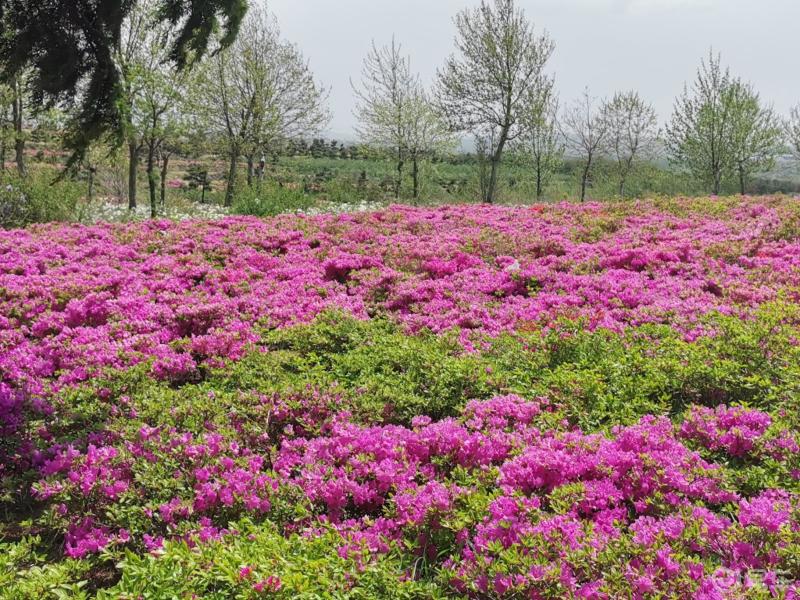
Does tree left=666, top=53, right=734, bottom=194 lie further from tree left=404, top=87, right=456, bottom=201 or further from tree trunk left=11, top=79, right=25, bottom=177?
tree trunk left=11, top=79, right=25, bottom=177

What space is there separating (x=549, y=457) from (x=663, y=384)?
1.67 m

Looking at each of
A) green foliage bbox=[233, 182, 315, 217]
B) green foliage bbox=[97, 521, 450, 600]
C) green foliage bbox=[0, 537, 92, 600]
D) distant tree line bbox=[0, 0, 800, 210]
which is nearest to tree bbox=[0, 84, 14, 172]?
distant tree line bbox=[0, 0, 800, 210]

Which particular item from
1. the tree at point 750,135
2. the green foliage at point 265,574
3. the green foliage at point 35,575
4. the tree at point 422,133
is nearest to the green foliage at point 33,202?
the green foliage at point 35,575

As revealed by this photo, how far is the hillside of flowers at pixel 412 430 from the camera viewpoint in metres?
3.02

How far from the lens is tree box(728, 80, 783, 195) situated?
111 feet

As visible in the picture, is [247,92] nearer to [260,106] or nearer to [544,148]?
[260,106]

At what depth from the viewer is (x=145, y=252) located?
11469 mm

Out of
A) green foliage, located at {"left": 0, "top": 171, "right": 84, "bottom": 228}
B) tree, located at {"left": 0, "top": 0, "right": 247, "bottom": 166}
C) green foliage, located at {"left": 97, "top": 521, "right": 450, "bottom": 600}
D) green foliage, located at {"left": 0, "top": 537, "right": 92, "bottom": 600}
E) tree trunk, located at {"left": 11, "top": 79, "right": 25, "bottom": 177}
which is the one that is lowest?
green foliage, located at {"left": 0, "top": 537, "right": 92, "bottom": 600}

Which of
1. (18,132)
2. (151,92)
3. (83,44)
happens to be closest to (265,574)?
(83,44)

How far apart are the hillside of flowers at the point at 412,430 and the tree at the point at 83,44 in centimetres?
266

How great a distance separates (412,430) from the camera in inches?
191

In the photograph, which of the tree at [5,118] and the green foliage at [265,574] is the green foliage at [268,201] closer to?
the tree at [5,118]

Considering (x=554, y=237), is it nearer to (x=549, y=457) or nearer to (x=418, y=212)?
(x=418, y=212)

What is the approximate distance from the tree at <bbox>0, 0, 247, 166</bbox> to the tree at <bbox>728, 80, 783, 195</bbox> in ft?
119
